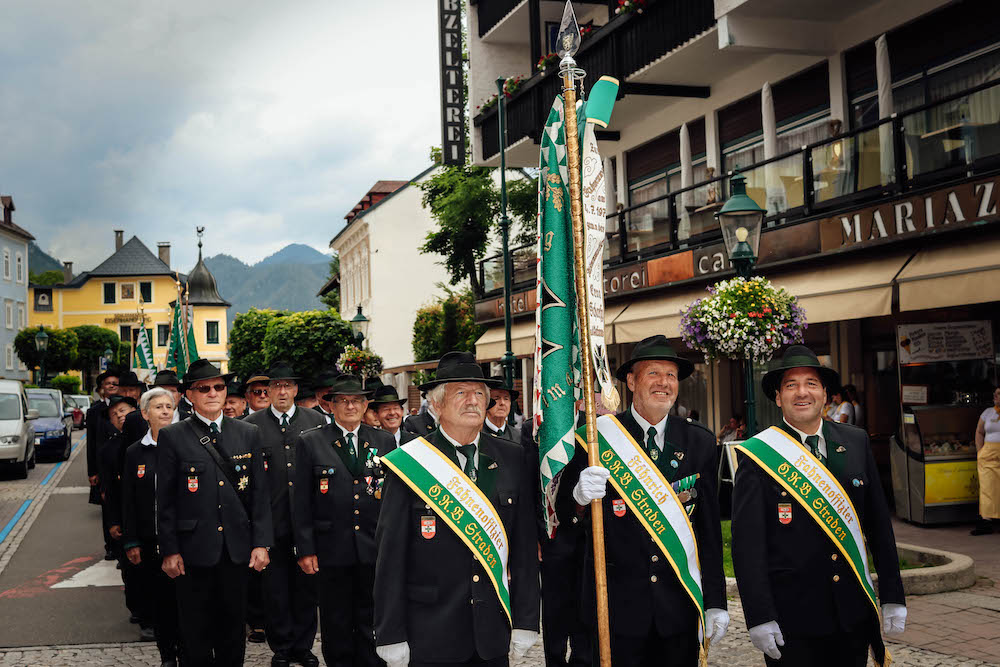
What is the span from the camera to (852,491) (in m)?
4.65

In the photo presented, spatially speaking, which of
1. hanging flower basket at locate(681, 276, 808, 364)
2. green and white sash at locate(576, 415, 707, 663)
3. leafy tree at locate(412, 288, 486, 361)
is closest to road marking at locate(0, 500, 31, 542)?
hanging flower basket at locate(681, 276, 808, 364)

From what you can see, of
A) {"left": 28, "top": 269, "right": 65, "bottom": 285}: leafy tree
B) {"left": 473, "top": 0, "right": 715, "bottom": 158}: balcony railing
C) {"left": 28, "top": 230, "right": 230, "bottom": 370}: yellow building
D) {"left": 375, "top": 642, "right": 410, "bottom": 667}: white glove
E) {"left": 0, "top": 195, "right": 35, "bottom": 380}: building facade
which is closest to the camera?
{"left": 375, "top": 642, "right": 410, "bottom": 667}: white glove

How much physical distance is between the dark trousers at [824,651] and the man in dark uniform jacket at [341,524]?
303 centimetres

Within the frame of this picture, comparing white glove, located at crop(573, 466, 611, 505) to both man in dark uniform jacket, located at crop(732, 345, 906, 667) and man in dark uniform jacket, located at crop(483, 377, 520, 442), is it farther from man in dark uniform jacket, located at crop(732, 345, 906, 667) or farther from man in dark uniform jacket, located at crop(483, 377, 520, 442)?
man in dark uniform jacket, located at crop(483, 377, 520, 442)

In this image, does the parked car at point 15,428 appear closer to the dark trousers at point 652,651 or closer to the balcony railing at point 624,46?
the balcony railing at point 624,46

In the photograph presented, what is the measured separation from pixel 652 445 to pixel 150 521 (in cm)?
438

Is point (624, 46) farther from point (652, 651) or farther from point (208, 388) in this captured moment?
point (652, 651)

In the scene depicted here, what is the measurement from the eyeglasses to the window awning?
7.77m

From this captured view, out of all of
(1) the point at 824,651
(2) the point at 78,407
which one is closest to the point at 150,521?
(1) the point at 824,651

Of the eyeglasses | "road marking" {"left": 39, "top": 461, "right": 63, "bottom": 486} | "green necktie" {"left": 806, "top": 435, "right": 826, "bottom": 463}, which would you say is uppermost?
the eyeglasses

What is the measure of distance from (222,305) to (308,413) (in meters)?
97.9

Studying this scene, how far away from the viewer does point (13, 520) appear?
52.5 ft

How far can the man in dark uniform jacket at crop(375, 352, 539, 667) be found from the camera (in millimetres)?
4172

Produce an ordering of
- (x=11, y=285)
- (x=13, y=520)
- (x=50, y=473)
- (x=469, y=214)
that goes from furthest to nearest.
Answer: (x=11, y=285) < (x=469, y=214) < (x=50, y=473) < (x=13, y=520)
